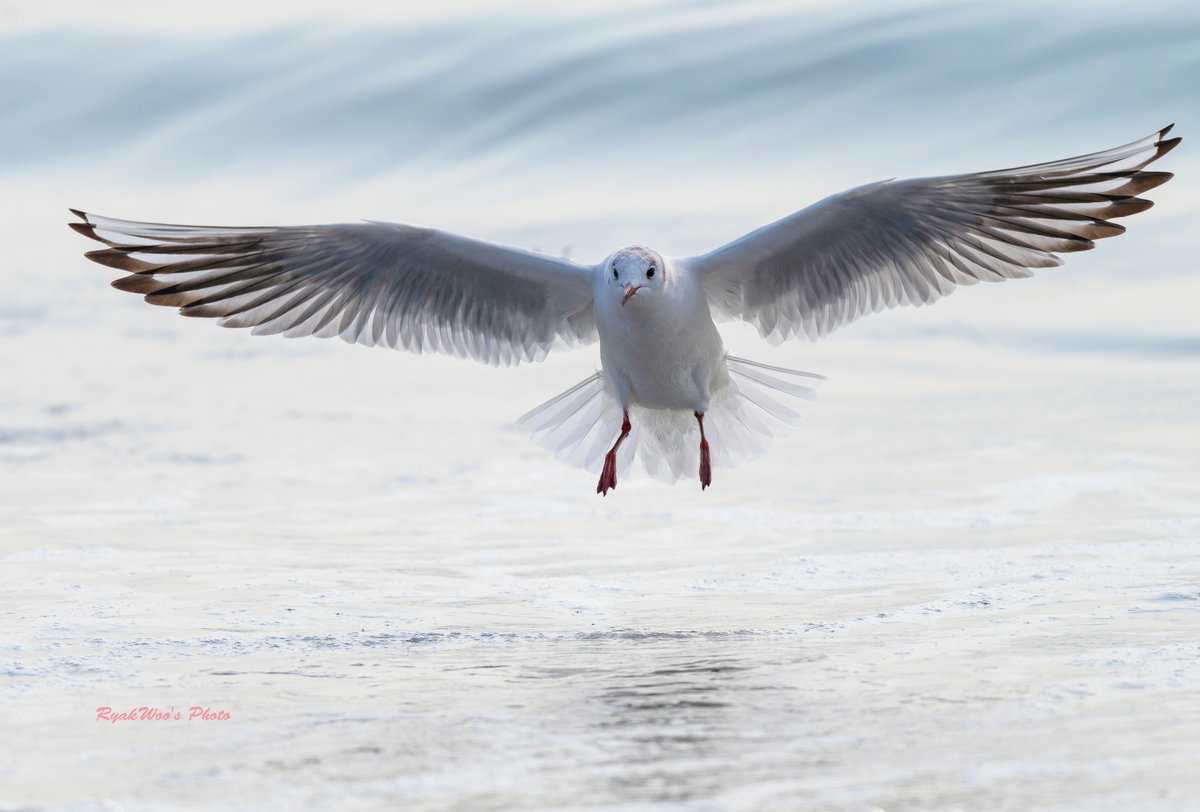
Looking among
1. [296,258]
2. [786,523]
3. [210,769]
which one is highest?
[296,258]

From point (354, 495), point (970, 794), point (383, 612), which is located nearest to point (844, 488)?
point (354, 495)

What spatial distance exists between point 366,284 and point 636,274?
4.94 ft

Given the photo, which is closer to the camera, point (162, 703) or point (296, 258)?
point (162, 703)

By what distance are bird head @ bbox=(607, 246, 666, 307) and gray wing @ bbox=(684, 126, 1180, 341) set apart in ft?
1.27

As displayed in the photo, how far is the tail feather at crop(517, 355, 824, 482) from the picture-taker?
7.99 metres

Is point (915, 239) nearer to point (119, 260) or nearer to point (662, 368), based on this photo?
point (662, 368)

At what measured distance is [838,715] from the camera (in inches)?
184

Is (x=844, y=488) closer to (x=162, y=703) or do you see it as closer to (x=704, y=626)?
(x=704, y=626)

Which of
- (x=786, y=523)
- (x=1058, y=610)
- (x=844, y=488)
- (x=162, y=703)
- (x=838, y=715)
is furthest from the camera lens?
(x=844, y=488)

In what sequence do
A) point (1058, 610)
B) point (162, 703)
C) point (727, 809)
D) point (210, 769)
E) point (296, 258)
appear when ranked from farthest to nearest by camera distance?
point (296, 258) → point (1058, 610) → point (162, 703) → point (210, 769) → point (727, 809)

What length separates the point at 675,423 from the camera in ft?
26.7

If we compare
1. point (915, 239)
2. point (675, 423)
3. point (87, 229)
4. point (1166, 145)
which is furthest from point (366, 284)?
point (1166, 145)

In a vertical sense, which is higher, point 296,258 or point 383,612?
point 296,258

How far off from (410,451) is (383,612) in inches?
141
